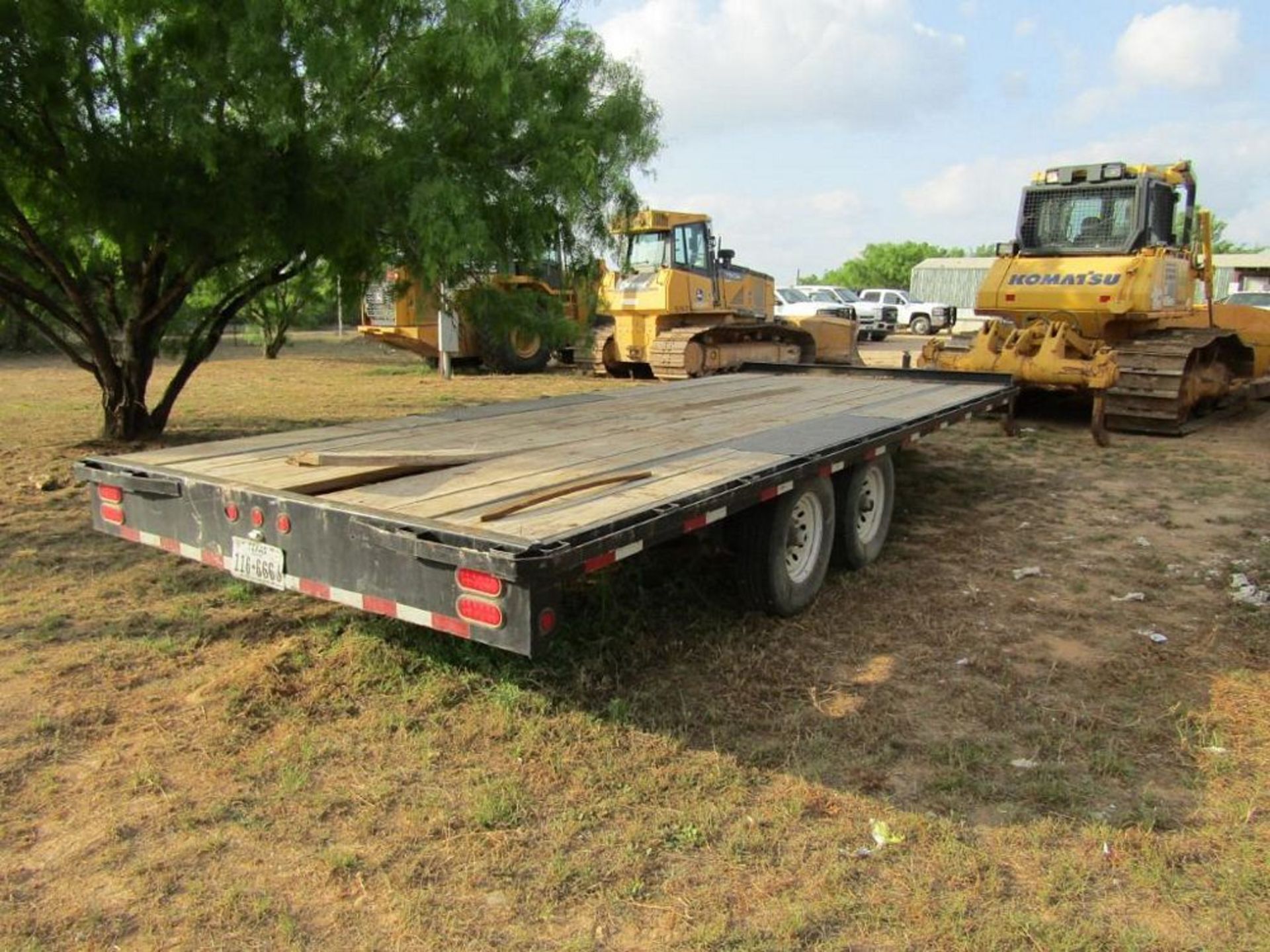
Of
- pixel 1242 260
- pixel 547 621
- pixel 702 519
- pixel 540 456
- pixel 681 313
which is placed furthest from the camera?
pixel 1242 260

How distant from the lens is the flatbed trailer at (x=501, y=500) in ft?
10.4

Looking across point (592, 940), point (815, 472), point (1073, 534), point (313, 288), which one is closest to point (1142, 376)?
point (1073, 534)

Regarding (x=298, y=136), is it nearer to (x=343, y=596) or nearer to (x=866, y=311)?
(x=343, y=596)

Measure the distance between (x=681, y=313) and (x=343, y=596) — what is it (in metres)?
13.0

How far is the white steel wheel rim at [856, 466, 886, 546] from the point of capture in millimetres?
5973

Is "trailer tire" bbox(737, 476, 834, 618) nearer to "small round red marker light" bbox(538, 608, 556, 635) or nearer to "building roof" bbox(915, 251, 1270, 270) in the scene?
"small round red marker light" bbox(538, 608, 556, 635)

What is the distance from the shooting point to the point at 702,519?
3.82 meters

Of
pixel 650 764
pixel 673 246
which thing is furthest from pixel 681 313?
pixel 650 764

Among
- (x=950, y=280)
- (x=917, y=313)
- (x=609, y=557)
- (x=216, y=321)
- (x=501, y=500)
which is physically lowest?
(x=609, y=557)

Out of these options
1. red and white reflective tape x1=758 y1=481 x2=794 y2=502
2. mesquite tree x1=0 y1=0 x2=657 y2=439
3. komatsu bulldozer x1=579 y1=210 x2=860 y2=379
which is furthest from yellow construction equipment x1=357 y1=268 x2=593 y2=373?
red and white reflective tape x1=758 y1=481 x2=794 y2=502

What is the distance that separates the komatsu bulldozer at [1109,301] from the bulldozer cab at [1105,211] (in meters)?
0.01

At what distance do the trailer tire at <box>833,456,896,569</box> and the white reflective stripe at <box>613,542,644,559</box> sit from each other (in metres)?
2.44

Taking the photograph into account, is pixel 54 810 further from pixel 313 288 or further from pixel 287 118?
pixel 313 288

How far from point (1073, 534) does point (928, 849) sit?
4427mm
